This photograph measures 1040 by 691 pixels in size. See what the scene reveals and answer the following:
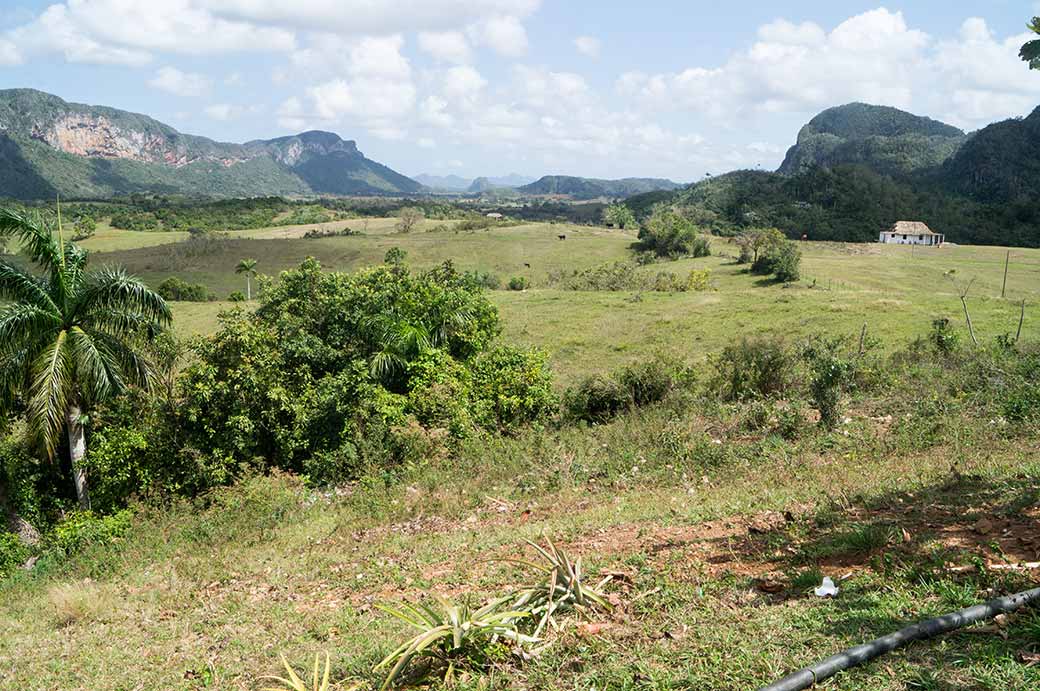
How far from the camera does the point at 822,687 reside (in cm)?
396

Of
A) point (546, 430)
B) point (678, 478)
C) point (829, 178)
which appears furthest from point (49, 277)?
point (829, 178)

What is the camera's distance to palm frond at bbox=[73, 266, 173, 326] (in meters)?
12.7

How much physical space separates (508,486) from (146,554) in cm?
582

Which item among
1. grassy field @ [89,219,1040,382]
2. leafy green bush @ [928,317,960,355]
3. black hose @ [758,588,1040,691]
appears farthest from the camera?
grassy field @ [89,219,1040,382]

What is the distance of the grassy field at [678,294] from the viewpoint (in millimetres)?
32844

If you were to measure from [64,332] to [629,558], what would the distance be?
11.2 m

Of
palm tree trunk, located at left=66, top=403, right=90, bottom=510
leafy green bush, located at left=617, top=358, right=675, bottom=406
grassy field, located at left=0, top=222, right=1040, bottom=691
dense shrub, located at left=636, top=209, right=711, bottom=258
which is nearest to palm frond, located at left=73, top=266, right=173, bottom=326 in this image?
palm tree trunk, located at left=66, top=403, right=90, bottom=510

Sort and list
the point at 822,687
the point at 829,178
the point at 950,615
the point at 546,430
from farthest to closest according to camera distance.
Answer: the point at 829,178, the point at 546,430, the point at 950,615, the point at 822,687

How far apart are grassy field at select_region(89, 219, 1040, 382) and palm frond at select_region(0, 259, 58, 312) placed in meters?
17.2

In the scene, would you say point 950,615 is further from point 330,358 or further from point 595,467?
point 330,358

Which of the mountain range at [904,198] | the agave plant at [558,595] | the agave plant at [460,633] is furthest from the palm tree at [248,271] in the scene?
the mountain range at [904,198]

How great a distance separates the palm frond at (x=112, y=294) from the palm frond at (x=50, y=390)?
29.9 inches

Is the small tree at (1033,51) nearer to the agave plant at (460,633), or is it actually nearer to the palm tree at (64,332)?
the agave plant at (460,633)

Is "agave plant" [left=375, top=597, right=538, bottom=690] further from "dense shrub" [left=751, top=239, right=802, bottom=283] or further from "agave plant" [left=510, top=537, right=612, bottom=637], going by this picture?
"dense shrub" [left=751, top=239, right=802, bottom=283]
